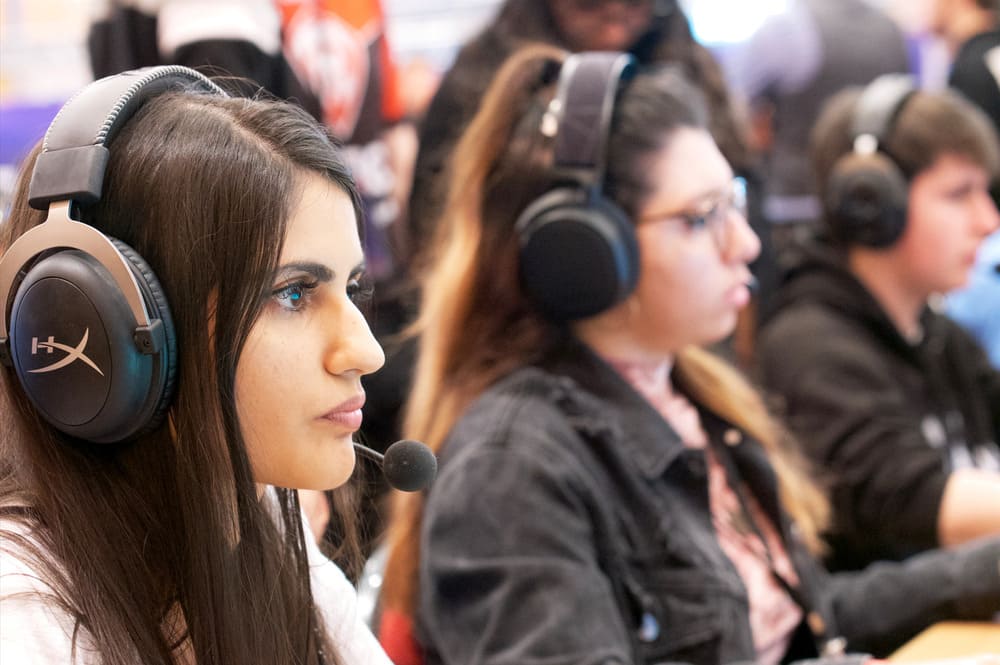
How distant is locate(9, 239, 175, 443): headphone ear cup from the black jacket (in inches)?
55.6

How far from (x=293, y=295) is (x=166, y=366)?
106 mm

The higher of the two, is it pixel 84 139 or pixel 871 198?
pixel 84 139

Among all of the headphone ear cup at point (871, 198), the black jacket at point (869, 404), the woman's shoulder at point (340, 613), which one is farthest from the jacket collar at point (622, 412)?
the headphone ear cup at point (871, 198)

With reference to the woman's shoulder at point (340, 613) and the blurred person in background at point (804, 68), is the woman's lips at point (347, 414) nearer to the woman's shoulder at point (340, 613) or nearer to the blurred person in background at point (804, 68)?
the woman's shoulder at point (340, 613)

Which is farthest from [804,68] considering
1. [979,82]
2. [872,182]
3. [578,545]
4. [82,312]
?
[82,312]

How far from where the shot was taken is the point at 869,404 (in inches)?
77.1

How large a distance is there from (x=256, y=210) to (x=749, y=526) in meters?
0.90

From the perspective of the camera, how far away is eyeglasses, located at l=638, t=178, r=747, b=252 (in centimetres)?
143

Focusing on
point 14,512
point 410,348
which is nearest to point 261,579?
point 14,512

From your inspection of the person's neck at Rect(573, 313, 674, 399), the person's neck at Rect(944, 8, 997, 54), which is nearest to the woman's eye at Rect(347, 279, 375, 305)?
the person's neck at Rect(573, 313, 674, 399)

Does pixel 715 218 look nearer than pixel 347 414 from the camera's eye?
No

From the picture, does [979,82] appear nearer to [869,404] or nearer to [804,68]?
[804,68]

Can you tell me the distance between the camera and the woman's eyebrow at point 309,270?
2.65ft

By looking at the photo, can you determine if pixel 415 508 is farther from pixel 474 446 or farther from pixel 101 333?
pixel 101 333
